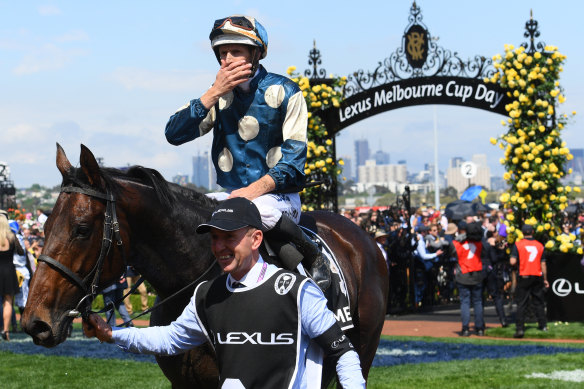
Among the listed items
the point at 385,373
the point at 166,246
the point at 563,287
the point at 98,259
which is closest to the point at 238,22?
the point at 166,246

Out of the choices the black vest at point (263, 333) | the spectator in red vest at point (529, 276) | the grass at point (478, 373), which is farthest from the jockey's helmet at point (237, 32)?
the spectator in red vest at point (529, 276)

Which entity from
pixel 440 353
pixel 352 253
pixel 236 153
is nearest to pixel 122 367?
pixel 440 353

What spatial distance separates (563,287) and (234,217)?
38.2 feet

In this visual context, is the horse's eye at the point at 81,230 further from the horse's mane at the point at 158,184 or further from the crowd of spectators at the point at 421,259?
the crowd of spectators at the point at 421,259

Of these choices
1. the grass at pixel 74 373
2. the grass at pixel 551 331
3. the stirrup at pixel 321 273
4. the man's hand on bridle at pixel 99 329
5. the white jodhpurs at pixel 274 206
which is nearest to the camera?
the man's hand on bridle at pixel 99 329

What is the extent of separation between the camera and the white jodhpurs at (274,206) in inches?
164

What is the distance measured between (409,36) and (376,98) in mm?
1244

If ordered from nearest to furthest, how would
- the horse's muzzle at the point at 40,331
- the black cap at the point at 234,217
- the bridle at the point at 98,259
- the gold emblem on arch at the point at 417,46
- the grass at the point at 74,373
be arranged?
the black cap at the point at 234,217 < the horse's muzzle at the point at 40,331 < the bridle at the point at 98,259 < the grass at the point at 74,373 < the gold emblem on arch at the point at 417,46

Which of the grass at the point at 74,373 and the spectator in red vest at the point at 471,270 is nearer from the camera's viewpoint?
the grass at the point at 74,373

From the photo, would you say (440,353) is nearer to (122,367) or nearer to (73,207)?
(122,367)

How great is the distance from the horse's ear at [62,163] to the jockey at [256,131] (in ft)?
2.40

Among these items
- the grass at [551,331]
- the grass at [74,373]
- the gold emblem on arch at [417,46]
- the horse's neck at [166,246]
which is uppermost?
the gold emblem on arch at [417,46]

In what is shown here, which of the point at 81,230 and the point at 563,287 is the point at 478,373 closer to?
the point at 563,287

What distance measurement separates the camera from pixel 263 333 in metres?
3.15
